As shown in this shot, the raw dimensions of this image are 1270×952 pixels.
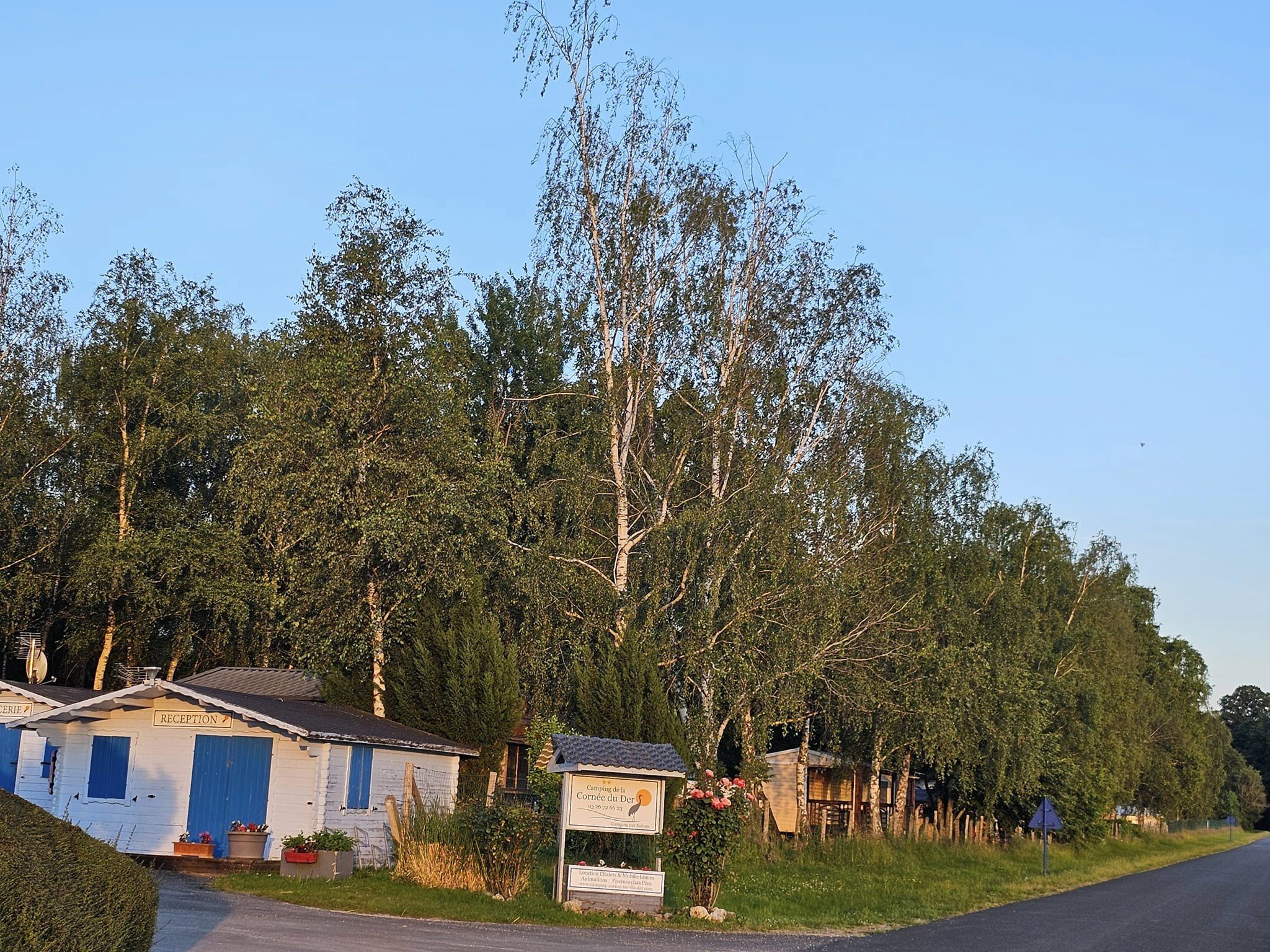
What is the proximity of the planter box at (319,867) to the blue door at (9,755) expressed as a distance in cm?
864

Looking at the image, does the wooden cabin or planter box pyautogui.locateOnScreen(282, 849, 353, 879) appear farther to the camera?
the wooden cabin

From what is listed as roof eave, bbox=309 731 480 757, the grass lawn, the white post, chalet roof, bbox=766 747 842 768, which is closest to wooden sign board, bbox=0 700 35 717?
roof eave, bbox=309 731 480 757

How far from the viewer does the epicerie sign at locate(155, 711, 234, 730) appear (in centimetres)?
2328

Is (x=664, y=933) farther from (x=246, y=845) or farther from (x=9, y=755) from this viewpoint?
(x=9, y=755)

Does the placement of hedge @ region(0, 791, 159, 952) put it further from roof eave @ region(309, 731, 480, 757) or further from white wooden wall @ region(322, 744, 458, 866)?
white wooden wall @ region(322, 744, 458, 866)

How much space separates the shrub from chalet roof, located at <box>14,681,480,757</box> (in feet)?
12.4

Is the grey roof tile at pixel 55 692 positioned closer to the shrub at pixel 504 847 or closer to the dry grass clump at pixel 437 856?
the dry grass clump at pixel 437 856

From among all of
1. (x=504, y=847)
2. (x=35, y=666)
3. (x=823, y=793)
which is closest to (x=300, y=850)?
(x=504, y=847)

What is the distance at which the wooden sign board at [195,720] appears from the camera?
2328cm

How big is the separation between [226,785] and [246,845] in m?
1.42

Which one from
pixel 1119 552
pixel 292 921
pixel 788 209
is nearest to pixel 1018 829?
pixel 1119 552

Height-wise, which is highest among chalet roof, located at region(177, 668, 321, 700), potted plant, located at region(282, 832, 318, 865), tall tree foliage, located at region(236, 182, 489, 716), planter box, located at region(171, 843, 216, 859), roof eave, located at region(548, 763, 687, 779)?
tall tree foliage, located at region(236, 182, 489, 716)

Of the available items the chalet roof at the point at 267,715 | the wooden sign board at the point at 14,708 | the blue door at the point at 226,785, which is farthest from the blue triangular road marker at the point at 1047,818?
the wooden sign board at the point at 14,708

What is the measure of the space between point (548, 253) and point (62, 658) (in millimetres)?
22267
